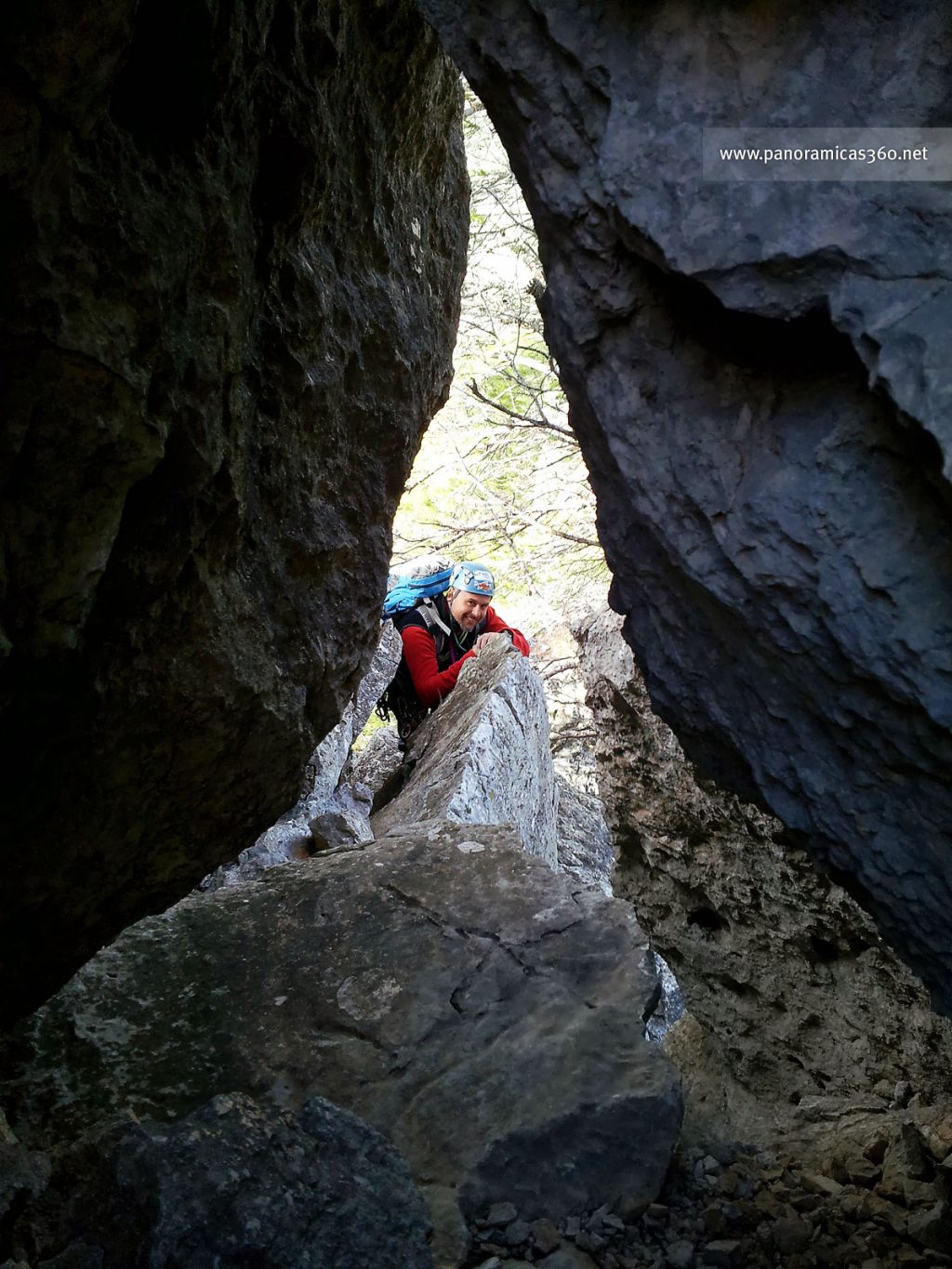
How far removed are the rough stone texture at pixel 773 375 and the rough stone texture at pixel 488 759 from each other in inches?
118

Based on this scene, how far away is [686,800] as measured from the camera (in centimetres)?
401

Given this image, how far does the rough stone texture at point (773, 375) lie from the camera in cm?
187

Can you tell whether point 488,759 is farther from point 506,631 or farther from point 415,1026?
point 415,1026

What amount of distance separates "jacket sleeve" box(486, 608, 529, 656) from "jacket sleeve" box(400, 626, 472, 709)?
371 millimetres

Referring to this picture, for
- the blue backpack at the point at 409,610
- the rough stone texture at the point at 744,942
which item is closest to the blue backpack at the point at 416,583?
the blue backpack at the point at 409,610

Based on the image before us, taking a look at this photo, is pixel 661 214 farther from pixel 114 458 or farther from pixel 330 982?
pixel 330 982

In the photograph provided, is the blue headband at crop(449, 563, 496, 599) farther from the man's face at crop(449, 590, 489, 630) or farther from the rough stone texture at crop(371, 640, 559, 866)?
the rough stone texture at crop(371, 640, 559, 866)

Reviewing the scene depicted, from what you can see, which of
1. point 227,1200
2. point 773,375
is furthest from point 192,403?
point 227,1200

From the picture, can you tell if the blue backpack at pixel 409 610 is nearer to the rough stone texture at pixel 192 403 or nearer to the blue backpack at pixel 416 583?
the blue backpack at pixel 416 583

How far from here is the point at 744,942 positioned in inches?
156

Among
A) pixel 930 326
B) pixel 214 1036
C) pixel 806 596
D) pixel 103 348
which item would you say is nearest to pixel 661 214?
pixel 930 326

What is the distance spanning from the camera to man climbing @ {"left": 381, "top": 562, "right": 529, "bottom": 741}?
7047mm

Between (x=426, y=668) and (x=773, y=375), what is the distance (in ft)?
16.8

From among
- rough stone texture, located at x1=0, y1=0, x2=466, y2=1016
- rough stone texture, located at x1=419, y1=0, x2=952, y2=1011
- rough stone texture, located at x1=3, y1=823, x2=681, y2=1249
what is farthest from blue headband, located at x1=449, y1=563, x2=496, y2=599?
rough stone texture, located at x1=419, y1=0, x2=952, y2=1011
